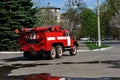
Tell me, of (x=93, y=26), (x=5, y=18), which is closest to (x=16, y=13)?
(x=5, y=18)

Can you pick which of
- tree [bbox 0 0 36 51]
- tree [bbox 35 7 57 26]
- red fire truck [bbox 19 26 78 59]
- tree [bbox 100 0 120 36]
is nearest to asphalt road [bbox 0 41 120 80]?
red fire truck [bbox 19 26 78 59]

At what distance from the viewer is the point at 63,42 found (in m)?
29.2

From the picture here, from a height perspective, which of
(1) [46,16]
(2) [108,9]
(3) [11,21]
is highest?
(2) [108,9]

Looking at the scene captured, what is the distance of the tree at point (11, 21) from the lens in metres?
41.3

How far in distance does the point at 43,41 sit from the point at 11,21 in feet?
48.7

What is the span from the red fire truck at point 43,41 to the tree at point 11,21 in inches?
498

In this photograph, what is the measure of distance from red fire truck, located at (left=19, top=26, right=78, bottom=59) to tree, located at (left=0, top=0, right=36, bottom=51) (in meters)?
12.6

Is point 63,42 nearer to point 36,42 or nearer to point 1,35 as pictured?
point 36,42

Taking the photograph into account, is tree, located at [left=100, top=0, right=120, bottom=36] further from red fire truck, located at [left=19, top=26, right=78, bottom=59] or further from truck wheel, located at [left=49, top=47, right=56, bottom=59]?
truck wheel, located at [left=49, top=47, right=56, bottom=59]

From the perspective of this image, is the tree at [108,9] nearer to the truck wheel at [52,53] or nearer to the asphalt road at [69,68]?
the truck wheel at [52,53]

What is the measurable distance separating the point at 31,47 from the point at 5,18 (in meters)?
14.5

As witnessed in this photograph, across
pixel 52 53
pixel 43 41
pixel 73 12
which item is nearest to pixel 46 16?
pixel 73 12

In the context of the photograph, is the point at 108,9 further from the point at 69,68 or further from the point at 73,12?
the point at 69,68

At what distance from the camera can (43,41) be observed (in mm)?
27156
